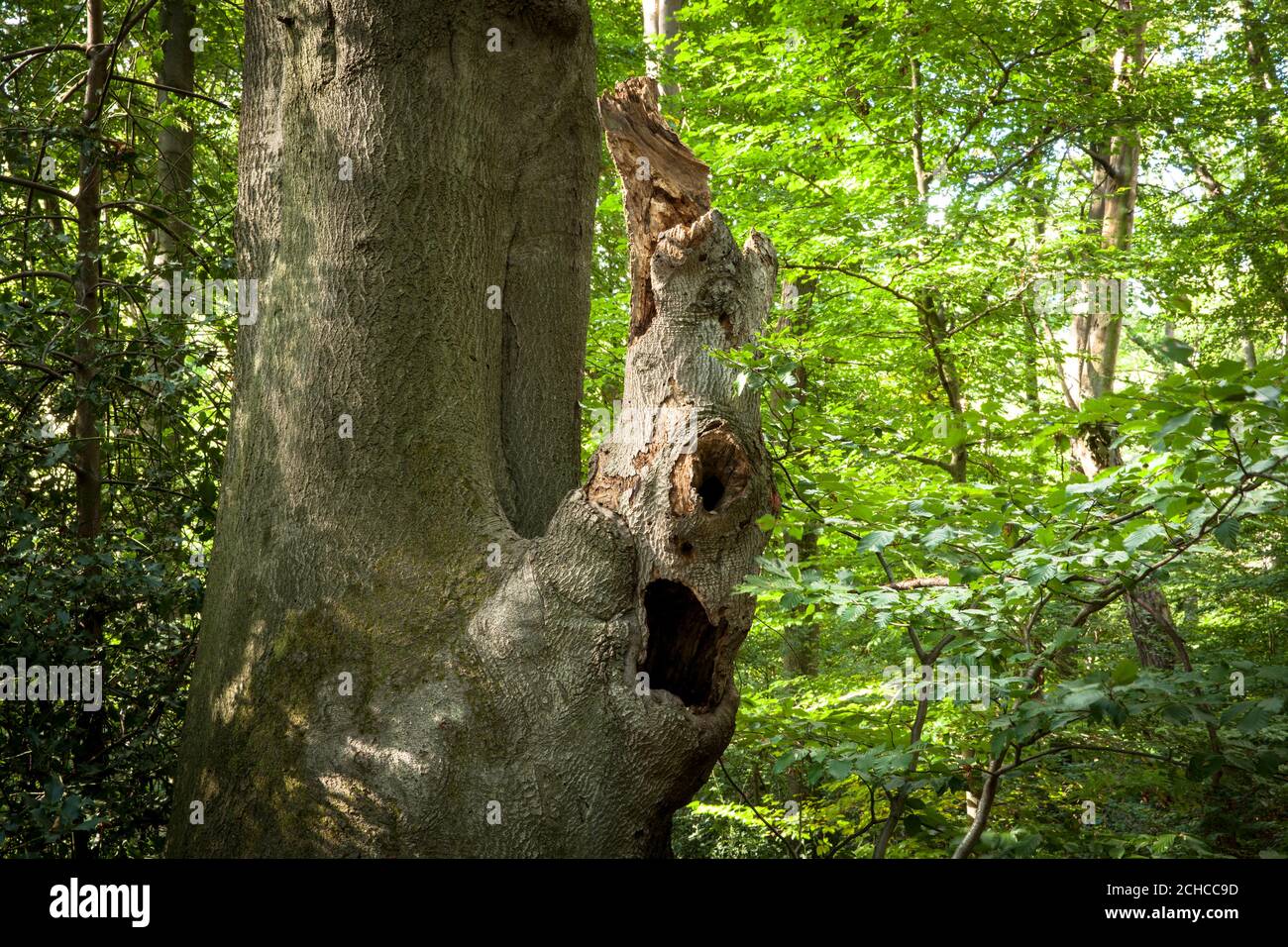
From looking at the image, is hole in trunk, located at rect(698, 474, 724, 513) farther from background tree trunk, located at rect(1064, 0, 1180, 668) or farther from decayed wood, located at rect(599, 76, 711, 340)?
background tree trunk, located at rect(1064, 0, 1180, 668)

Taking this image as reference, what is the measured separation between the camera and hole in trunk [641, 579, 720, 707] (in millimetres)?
3254

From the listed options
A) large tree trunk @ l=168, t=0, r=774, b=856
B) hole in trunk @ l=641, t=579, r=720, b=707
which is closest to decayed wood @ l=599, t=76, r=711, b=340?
large tree trunk @ l=168, t=0, r=774, b=856

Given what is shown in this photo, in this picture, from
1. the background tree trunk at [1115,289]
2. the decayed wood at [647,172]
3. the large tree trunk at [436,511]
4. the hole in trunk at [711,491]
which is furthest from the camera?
the background tree trunk at [1115,289]

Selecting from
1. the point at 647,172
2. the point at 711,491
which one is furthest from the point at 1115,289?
the point at 711,491

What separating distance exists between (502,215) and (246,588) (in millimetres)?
1731

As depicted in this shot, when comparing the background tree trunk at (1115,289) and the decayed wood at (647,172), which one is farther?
the background tree trunk at (1115,289)

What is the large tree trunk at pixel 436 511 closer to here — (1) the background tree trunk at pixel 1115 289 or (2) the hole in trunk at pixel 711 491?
(2) the hole in trunk at pixel 711 491

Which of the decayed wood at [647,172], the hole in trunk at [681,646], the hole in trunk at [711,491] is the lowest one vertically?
the hole in trunk at [681,646]

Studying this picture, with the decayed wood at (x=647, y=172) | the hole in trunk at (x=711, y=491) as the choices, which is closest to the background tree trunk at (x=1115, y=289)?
the decayed wood at (x=647, y=172)

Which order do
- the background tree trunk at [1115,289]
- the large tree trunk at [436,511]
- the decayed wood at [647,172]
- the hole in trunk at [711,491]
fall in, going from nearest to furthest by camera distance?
the large tree trunk at [436,511] < the hole in trunk at [711,491] < the decayed wood at [647,172] < the background tree trunk at [1115,289]

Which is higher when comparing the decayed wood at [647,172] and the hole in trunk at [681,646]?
the decayed wood at [647,172]

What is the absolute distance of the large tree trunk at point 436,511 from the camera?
119 inches

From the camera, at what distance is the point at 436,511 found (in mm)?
3371
